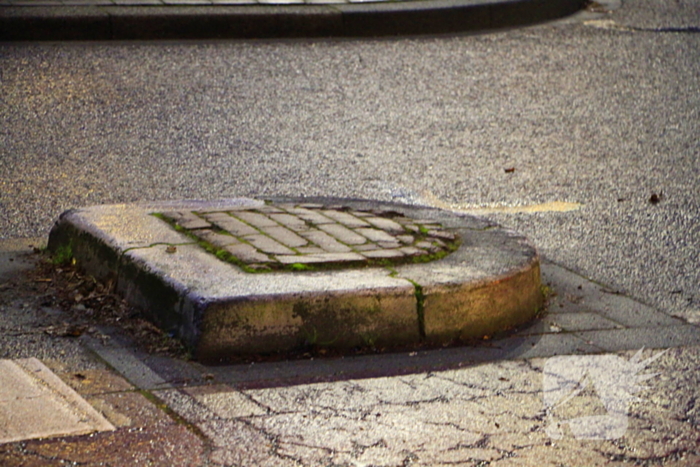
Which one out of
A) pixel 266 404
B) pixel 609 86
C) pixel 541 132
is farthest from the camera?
pixel 609 86

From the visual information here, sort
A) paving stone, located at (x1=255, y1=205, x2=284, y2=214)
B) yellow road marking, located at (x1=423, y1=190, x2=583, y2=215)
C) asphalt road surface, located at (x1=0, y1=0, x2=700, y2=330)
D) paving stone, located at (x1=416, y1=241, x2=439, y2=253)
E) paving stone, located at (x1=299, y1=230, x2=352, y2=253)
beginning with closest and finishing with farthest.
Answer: paving stone, located at (x1=299, y1=230, x2=352, y2=253) < paving stone, located at (x1=416, y1=241, x2=439, y2=253) < paving stone, located at (x1=255, y1=205, x2=284, y2=214) < asphalt road surface, located at (x1=0, y1=0, x2=700, y2=330) < yellow road marking, located at (x1=423, y1=190, x2=583, y2=215)

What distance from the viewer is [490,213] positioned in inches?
203

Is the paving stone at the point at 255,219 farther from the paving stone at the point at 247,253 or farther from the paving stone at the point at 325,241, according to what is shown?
the paving stone at the point at 247,253

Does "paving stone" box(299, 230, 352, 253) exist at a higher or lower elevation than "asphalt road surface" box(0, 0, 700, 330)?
higher

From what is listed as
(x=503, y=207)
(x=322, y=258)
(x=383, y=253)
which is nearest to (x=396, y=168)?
(x=503, y=207)

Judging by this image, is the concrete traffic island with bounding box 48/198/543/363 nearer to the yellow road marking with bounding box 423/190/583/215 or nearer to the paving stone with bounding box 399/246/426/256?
the paving stone with bounding box 399/246/426/256

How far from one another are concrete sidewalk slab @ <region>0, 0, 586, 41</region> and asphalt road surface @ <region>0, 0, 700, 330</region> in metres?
0.23

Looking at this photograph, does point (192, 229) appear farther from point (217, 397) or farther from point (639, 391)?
point (639, 391)

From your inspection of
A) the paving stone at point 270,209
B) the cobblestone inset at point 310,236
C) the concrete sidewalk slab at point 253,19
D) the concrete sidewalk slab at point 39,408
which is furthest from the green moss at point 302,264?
the concrete sidewalk slab at point 253,19

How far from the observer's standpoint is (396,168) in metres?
5.81

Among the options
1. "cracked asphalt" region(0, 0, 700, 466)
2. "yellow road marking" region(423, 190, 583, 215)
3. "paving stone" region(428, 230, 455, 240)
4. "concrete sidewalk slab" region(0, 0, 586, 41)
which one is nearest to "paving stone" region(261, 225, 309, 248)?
"paving stone" region(428, 230, 455, 240)

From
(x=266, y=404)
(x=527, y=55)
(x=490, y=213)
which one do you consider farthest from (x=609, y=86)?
(x=266, y=404)

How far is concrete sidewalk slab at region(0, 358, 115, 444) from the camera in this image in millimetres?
2732

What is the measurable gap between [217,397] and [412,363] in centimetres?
67
